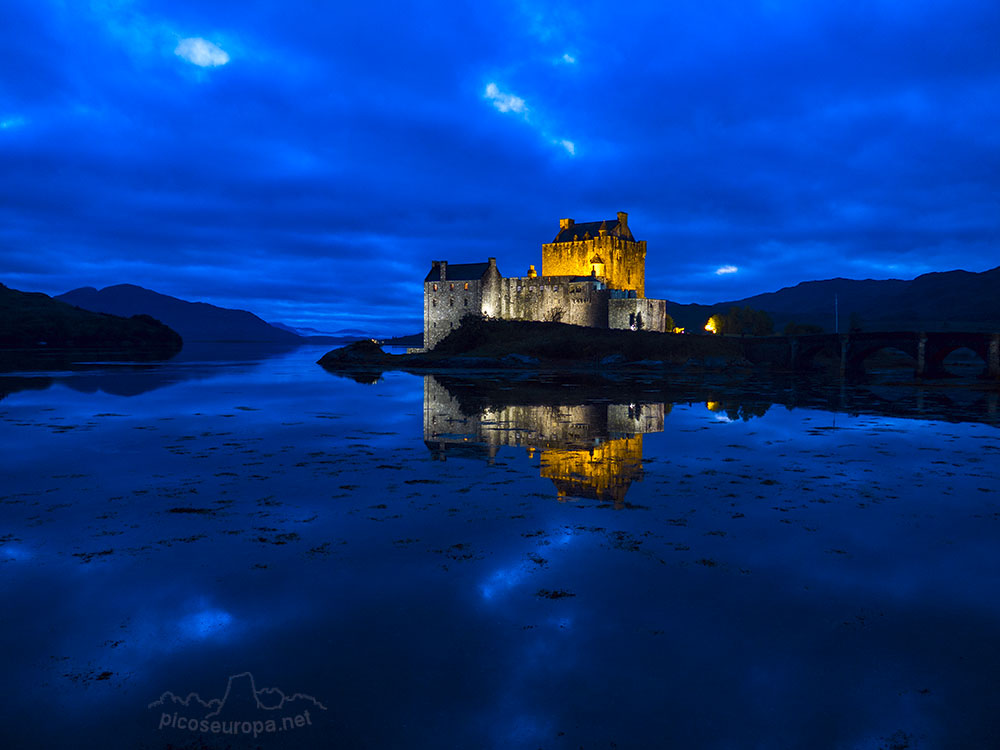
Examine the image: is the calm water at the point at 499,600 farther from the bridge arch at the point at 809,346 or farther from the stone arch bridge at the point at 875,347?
the bridge arch at the point at 809,346

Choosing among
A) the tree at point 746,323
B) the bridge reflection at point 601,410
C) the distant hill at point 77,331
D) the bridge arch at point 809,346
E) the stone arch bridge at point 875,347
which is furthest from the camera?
the distant hill at point 77,331

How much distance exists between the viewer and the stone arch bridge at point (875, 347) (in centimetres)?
5444

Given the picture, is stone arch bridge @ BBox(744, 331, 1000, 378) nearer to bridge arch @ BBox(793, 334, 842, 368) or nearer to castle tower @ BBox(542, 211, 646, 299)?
bridge arch @ BBox(793, 334, 842, 368)

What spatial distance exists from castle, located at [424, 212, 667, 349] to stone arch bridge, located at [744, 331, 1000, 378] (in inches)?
600

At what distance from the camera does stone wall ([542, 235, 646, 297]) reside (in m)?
81.4

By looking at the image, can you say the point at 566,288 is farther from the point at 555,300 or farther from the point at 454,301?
the point at 454,301

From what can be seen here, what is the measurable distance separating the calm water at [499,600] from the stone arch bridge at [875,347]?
49.9 metres

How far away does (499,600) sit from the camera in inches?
277

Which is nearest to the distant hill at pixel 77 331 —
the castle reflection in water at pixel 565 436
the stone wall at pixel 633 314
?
the stone wall at pixel 633 314

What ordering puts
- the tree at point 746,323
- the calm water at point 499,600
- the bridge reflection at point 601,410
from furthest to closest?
the tree at point 746,323 < the bridge reflection at point 601,410 < the calm water at point 499,600

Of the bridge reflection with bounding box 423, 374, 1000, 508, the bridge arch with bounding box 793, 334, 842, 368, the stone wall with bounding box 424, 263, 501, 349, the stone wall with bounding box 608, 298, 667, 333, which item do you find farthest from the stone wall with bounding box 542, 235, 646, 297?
the bridge reflection with bounding box 423, 374, 1000, 508

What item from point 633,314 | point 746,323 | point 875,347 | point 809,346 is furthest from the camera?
point 746,323

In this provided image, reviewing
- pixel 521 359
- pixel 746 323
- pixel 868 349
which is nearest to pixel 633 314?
pixel 521 359

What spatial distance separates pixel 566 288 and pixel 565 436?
202 feet
